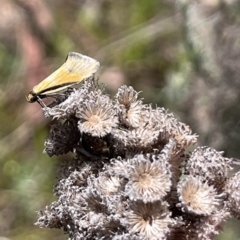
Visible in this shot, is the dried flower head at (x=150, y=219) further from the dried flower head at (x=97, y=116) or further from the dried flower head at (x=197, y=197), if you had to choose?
the dried flower head at (x=97, y=116)

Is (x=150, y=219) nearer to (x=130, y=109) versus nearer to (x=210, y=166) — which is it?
(x=210, y=166)

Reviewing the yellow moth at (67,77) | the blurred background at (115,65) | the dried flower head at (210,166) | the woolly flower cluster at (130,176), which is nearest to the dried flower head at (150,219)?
the woolly flower cluster at (130,176)

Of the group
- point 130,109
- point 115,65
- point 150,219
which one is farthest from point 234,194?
point 115,65

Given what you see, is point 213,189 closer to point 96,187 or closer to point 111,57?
point 96,187

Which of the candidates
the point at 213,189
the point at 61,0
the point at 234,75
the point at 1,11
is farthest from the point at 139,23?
the point at 213,189

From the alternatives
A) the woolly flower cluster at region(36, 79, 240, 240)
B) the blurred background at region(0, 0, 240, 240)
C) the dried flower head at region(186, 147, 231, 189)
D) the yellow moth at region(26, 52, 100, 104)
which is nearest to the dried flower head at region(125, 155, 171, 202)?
the woolly flower cluster at region(36, 79, 240, 240)

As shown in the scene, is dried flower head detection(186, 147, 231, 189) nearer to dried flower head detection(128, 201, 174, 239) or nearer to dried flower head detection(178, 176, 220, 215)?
dried flower head detection(178, 176, 220, 215)
